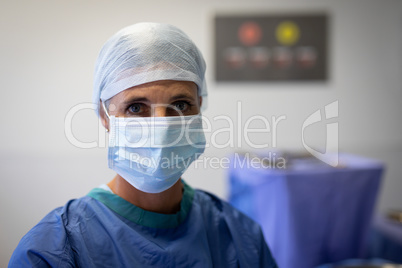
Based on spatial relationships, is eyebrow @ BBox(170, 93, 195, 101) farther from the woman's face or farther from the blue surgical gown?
the blue surgical gown

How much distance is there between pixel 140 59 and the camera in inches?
30.1

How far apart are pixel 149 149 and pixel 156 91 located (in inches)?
5.6

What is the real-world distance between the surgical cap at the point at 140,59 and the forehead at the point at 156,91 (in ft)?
0.03

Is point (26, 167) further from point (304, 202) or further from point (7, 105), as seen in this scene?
point (304, 202)

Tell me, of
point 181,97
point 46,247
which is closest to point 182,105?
point 181,97

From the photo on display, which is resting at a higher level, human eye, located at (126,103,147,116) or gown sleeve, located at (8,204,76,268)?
human eye, located at (126,103,147,116)

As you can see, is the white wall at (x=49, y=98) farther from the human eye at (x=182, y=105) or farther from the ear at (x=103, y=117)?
the human eye at (x=182, y=105)

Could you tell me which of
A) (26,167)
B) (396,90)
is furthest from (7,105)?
(396,90)

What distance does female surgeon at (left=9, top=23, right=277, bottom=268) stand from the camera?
76cm

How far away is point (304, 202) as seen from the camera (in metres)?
1.37

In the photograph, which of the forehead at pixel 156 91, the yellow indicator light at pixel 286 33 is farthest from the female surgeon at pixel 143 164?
the yellow indicator light at pixel 286 33

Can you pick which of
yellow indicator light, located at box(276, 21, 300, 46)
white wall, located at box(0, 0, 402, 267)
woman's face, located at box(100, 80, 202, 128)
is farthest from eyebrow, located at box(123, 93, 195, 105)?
yellow indicator light, located at box(276, 21, 300, 46)

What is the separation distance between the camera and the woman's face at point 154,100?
770mm

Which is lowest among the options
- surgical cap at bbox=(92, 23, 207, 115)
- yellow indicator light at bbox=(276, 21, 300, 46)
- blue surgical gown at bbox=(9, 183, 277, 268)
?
blue surgical gown at bbox=(9, 183, 277, 268)
